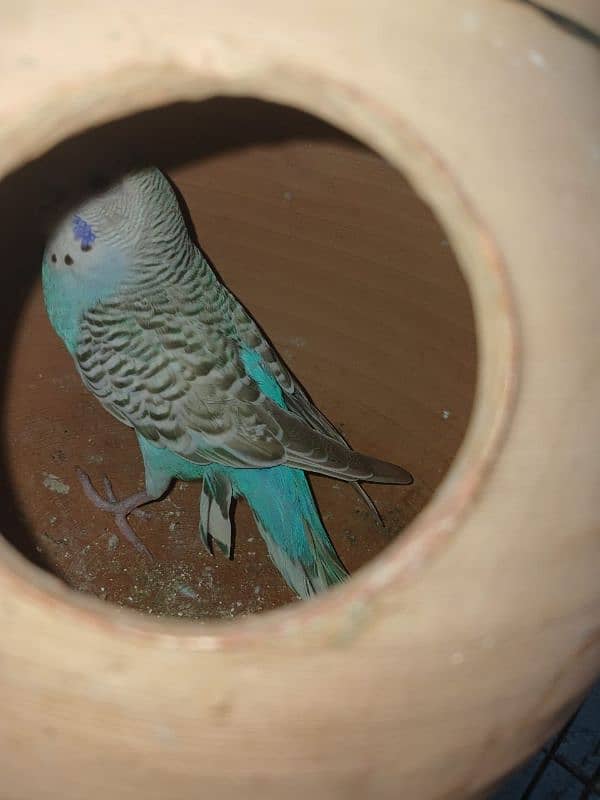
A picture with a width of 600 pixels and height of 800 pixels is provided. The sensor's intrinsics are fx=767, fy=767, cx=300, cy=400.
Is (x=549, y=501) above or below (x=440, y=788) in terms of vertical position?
above

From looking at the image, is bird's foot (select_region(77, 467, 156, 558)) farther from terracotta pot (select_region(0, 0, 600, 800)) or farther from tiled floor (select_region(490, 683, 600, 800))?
terracotta pot (select_region(0, 0, 600, 800))

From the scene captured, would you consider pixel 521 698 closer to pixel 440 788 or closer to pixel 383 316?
pixel 440 788

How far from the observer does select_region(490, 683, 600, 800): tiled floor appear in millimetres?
950

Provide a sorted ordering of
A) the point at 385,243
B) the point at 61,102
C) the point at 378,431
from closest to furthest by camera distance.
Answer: the point at 61,102
the point at 385,243
the point at 378,431

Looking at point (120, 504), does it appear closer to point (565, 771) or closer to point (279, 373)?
point (279, 373)

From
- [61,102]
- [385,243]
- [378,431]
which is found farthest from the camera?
[378,431]

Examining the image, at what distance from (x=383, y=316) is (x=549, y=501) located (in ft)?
2.01

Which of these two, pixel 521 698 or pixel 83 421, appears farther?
pixel 83 421

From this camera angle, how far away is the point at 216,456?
909mm

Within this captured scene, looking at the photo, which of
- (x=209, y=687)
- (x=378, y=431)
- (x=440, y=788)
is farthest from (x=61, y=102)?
(x=378, y=431)

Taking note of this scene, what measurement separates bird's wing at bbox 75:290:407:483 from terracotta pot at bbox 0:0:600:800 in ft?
1.51

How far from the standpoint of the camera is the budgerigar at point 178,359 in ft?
2.98

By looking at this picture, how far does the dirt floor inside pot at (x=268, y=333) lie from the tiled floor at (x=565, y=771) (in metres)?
0.34

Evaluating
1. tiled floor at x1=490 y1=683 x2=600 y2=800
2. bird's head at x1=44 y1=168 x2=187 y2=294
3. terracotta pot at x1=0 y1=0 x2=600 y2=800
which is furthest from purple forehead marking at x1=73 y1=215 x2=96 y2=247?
tiled floor at x1=490 y1=683 x2=600 y2=800
